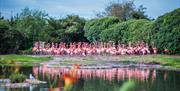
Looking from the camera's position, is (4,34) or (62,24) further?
(62,24)

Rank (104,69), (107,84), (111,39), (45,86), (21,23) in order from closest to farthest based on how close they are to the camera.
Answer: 1. (45,86)
2. (107,84)
3. (104,69)
4. (111,39)
5. (21,23)

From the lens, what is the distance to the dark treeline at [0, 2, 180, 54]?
38625 mm

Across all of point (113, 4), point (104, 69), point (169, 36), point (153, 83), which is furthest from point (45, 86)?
point (113, 4)

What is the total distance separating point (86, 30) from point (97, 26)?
54.9 inches

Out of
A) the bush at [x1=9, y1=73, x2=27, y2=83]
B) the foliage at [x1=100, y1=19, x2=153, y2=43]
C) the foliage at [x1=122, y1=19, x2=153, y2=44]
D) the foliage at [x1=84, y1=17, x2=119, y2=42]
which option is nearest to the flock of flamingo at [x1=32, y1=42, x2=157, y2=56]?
the foliage at [x1=122, y1=19, x2=153, y2=44]

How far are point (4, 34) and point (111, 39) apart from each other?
34.6 ft

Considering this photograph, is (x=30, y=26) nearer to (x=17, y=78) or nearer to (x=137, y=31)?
(x=137, y=31)

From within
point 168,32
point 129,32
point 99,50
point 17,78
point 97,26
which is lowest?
point 17,78

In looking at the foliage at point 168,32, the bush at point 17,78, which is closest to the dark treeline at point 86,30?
the foliage at point 168,32

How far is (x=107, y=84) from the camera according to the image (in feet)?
59.4

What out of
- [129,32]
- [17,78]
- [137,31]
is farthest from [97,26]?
[17,78]

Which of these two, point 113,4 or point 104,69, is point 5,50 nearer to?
point 104,69

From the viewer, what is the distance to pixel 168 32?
38562 mm

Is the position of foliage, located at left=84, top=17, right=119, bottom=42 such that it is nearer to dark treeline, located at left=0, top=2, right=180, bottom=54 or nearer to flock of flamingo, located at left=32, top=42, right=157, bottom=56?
dark treeline, located at left=0, top=2, right=180, bottom=54
